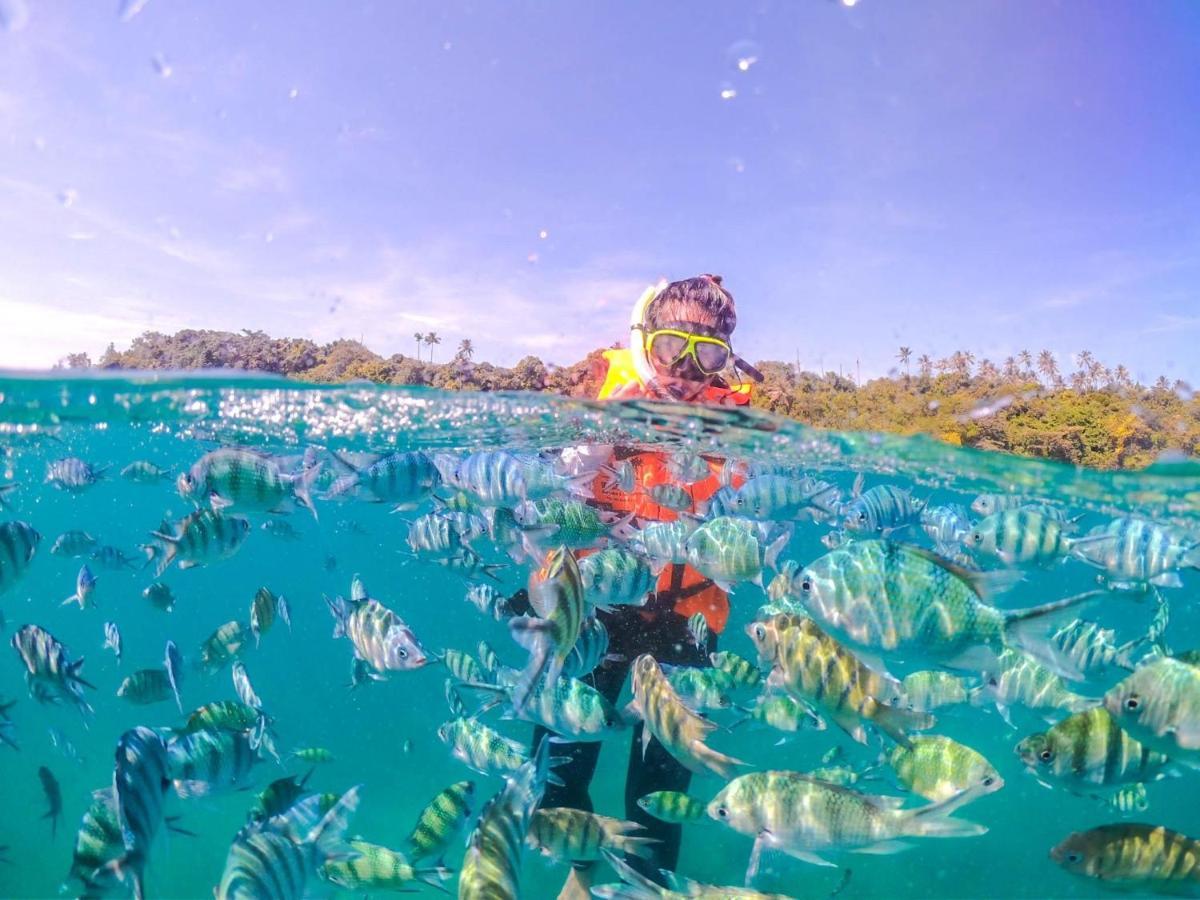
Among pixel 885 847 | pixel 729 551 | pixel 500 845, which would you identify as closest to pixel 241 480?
pixel 500 845

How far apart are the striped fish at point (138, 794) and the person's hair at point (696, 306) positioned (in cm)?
612

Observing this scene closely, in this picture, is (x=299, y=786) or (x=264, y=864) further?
(x=299, y=786)

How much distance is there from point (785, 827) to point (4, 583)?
5.90m

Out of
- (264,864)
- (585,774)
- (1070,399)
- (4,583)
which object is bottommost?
(585,774)

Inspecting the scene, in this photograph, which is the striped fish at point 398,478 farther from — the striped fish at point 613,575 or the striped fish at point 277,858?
the striped fish at point 277,858

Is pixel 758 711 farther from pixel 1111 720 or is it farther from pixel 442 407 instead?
pixel 442 407

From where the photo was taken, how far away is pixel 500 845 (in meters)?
3.59

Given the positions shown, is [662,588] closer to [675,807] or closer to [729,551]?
[729,551]

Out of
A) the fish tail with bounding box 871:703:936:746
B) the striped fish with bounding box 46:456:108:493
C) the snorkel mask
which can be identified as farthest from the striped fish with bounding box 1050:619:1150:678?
the striped fish with bounding box 46:456:108:493

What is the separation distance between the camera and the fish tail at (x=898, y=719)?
3955 millimetres

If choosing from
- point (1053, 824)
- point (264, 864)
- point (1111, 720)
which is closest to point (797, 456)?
point (1111, 720)

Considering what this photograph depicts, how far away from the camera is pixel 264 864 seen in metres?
3.70

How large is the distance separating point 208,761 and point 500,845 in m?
2.65

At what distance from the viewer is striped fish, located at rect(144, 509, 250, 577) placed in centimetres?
574
